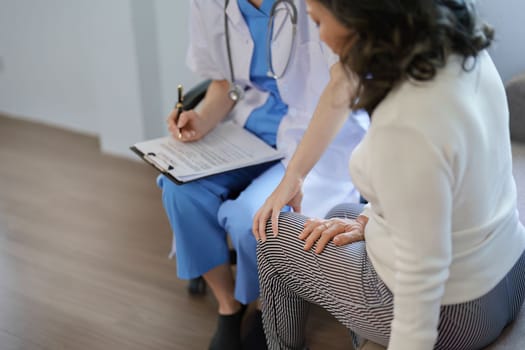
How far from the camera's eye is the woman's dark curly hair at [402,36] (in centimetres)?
82

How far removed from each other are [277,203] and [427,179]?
50 centimetres

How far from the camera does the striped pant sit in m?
0.98

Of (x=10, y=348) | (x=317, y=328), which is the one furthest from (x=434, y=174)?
(x=10, y=348)

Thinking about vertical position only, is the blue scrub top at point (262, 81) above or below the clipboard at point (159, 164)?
above

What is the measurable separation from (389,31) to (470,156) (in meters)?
0.21

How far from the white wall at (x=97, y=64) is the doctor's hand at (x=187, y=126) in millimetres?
872

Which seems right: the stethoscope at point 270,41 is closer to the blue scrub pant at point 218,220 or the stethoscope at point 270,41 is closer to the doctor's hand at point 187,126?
the doctor's hand at point 187,126

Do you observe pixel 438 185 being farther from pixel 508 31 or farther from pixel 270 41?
pixel 508 31

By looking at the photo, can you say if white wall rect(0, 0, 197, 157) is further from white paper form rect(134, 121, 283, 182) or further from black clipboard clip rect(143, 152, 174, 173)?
black clipboard clip rect(143, 152, 174, 173)

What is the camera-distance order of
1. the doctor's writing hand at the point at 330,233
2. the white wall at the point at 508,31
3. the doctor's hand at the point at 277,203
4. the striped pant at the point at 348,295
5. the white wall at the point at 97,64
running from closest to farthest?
the striped pant at the point at 348,295 < the doctor's writing hand at the point at 330,233 < the doctor's hand at the point at 277,203 < the white wall at the point at 508,31 < the white wall at the point at 97,64

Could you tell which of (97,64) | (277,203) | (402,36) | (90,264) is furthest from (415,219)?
(97,64)

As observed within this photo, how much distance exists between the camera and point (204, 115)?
5.37ft

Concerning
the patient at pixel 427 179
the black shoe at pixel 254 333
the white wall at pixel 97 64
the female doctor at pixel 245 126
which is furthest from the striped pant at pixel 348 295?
the white wall at pixel 97 64

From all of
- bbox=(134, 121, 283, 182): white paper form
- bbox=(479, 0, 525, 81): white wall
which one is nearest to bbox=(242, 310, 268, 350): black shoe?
bbox=(134, 121, 283, 182): white paper form
